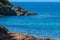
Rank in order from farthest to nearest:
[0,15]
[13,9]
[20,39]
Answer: [13,9]
[0,15]
[20,39]

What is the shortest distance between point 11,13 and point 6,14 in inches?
88.3

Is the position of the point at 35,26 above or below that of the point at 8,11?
below

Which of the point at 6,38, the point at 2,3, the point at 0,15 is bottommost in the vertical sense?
the point at 6,38

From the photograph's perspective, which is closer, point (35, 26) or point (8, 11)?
point (35, 26)

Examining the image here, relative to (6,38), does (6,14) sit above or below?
above

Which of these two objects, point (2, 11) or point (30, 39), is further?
point (2, 11)

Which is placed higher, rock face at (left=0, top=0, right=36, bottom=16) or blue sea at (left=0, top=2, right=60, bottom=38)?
rock face at (left=0, top=0, right=36, bottom=16)

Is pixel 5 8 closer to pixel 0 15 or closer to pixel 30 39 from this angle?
pixel 0 15

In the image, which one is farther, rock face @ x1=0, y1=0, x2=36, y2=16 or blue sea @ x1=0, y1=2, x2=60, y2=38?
rock face @ x1=0, y1=0, x2=36, y2=16

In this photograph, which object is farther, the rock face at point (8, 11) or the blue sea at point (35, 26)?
the rock face at point (8, 11)

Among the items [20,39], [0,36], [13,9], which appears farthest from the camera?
[13,9]

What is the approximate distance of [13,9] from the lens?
316 ft

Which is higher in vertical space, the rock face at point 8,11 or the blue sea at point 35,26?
the rock face at point 8,11

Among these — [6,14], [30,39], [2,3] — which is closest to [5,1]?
[2,3]
